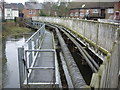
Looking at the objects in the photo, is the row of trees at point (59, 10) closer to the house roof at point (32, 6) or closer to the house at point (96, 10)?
the house at point (96, 10)

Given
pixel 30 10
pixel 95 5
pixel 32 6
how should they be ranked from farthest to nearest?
1. pixel 32 6
2. pixel 30 10
3. pixel 95 5

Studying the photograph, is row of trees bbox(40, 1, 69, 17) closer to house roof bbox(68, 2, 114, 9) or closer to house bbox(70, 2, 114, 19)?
house roof bbox(68, 2, 114, 9)

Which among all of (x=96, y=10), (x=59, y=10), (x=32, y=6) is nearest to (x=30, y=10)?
(x=32, y=6)

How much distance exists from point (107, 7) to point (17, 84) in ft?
140

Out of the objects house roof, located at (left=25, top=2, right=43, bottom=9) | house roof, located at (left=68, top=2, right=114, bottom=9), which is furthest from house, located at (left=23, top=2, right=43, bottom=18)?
house roof, located at (left=68, top=2, right=114, bottom=9)

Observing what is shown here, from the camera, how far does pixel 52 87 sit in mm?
5672

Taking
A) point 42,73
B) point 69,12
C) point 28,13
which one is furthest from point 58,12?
point 42,73

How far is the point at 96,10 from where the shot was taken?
50.5m

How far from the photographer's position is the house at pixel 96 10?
4729cm

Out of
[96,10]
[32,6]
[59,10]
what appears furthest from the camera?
[32,6]

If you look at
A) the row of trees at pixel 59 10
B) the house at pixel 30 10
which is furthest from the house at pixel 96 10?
the house at pixel 30 10

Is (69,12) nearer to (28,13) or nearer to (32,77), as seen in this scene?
(28,13)

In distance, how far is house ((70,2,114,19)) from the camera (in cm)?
4729

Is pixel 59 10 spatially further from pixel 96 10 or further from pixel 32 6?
pixel 32 6
